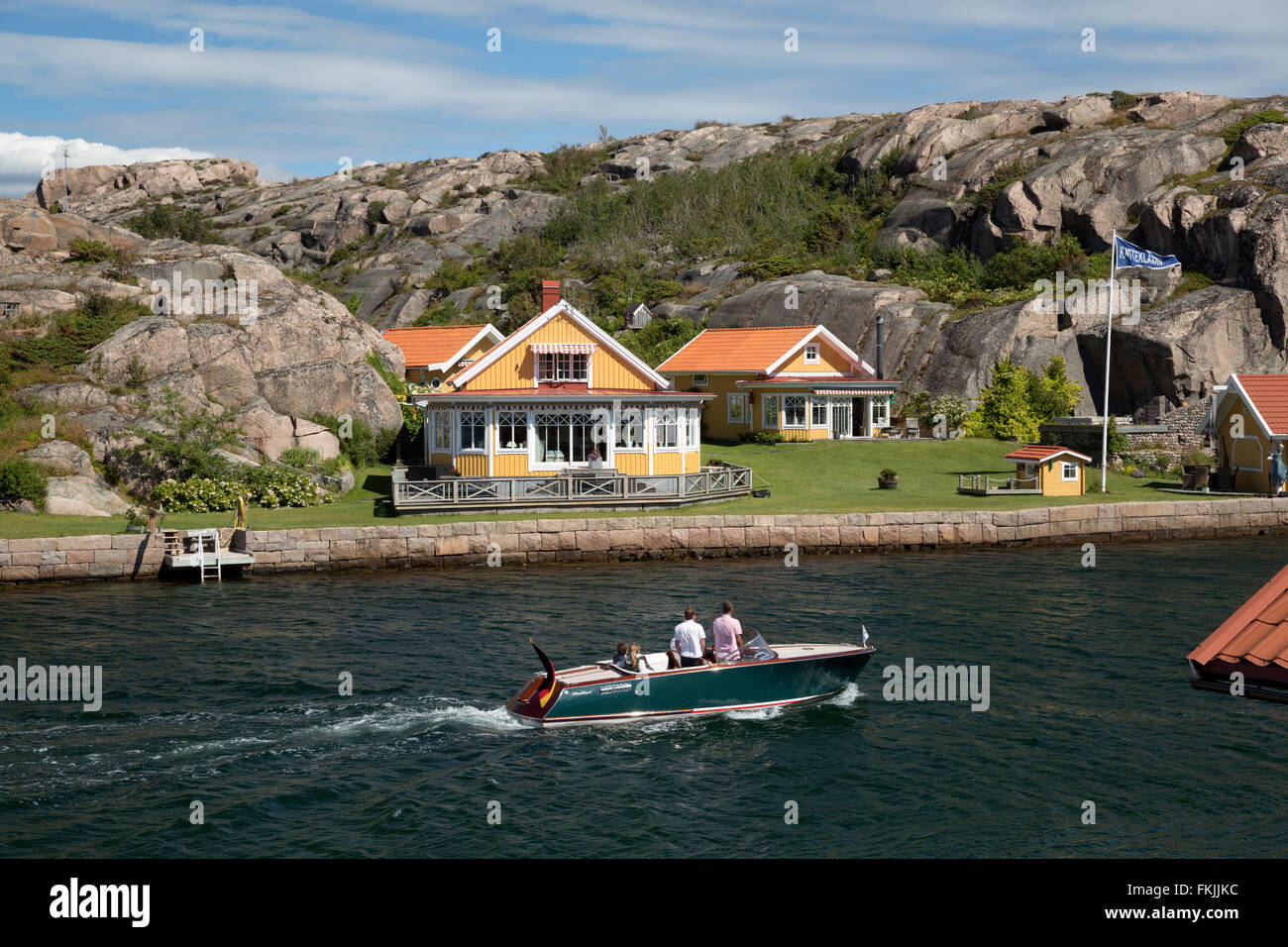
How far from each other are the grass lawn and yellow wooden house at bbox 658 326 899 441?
312 centimetres

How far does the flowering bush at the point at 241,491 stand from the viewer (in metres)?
40.0

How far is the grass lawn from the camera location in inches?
1491

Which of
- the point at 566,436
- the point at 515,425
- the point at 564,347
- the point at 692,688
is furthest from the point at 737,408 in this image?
the point at 692,688

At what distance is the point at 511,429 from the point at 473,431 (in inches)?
58.3

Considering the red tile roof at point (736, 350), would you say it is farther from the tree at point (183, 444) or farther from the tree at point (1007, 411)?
the tree at point (183, 444)

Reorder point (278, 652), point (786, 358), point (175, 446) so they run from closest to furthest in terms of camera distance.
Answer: point (278, 652) < point (175, 446) < point (786, 358)

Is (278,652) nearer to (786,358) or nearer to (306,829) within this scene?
(306,829)

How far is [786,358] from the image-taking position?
61.5 meters

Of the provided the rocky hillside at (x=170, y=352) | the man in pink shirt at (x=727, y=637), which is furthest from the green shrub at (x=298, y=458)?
the man in pink shirt at (x=727, y=637)

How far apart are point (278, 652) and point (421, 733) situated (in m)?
6.81

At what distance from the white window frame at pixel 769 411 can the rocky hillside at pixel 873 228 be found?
9.84 m
